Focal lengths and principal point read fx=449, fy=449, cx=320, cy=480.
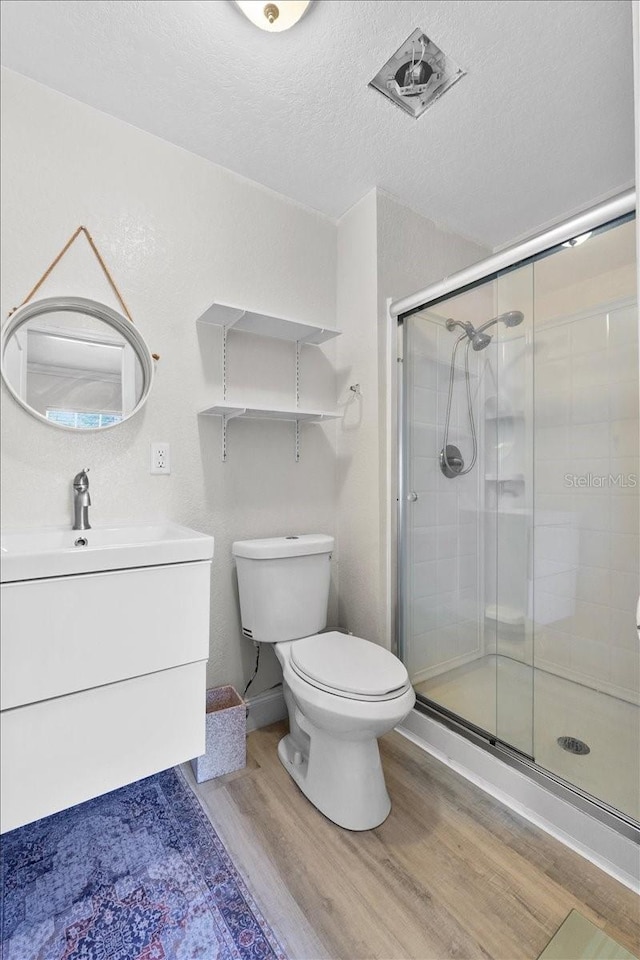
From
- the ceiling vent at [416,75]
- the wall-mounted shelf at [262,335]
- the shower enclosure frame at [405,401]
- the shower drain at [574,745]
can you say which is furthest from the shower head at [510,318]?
the shower drain at [574,745]

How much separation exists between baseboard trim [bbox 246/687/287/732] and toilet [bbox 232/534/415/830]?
19 centimetres

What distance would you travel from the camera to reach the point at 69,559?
1084 mm

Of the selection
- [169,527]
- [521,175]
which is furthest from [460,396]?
[169,527]

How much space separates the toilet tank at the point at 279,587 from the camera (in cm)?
171

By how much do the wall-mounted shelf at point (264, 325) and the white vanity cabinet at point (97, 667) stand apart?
87 cm

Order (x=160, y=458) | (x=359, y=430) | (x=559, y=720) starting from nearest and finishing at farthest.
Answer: (x=559, y=720) < (x=160, y=458) < (x=359, y=430)

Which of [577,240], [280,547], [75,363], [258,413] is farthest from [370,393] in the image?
[75,363]

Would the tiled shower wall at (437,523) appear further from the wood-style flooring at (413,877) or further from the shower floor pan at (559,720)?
the wood-style flooring at (413,877)

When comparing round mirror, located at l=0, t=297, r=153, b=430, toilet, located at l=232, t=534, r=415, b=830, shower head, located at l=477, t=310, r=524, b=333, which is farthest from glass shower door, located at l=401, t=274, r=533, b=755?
round mirror, located at l=0, t=297, r=153, b=430

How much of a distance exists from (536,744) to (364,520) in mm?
1012

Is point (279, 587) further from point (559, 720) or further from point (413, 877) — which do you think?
point (559, 720)

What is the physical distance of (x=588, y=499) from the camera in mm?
1509

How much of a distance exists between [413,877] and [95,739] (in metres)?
0.92

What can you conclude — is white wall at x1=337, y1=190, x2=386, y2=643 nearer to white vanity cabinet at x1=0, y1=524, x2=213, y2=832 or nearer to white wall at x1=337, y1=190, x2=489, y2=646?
white wall at x1=337, y1=190, x2=489, y2=646
